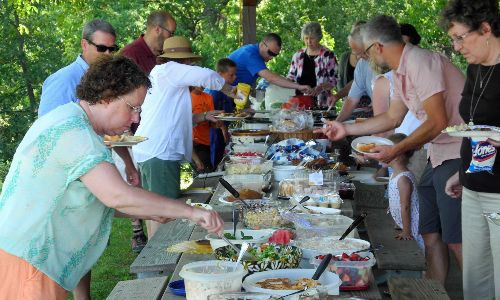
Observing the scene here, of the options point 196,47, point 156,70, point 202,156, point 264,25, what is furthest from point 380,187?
point 264,25

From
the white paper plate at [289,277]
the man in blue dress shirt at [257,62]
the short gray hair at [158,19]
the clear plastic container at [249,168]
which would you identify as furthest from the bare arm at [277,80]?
the white paper plate at [289,277]

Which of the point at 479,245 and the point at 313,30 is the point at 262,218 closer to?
the point at 479,245

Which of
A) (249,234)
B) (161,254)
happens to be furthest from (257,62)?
(249,234)

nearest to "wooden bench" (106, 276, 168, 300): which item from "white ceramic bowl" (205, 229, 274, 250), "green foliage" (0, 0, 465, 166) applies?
"white ceramic bowl" (205, 229, 274, 250)

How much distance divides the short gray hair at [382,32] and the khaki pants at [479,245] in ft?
3.04

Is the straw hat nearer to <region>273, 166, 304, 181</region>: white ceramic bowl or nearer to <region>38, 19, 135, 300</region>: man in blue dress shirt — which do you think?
<region>38, 19, 135, 300</region>: man in blue dress shirt

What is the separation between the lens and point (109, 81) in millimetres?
2479

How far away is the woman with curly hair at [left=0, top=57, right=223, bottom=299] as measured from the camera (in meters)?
2.37

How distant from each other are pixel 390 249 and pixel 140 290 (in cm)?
143

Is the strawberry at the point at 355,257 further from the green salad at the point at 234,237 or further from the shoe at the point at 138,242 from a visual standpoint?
the shoe at the point at 138,242

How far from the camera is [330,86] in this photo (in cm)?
957

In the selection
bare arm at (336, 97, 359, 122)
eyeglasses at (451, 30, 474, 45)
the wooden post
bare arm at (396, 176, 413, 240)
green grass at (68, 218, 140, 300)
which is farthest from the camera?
the wooden post

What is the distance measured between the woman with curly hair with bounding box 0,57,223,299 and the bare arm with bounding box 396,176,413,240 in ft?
6.39

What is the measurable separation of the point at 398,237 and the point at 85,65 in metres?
1.88
